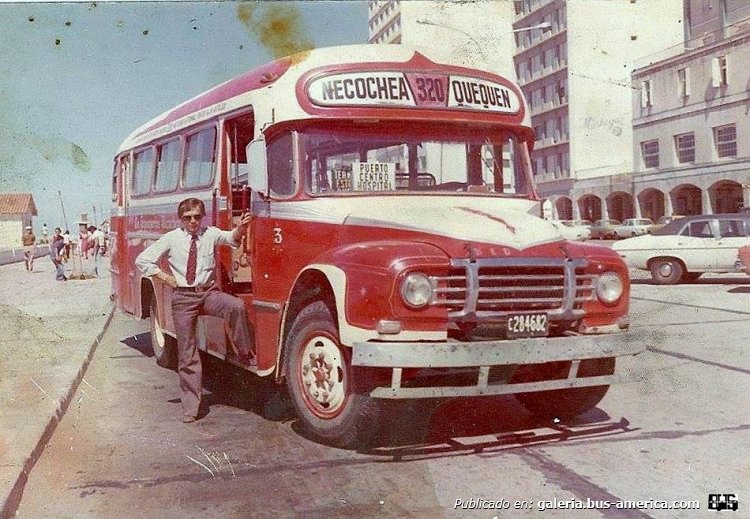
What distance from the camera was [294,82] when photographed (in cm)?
620

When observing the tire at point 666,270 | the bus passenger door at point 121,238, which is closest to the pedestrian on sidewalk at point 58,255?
the bus passenger door at point 121,238

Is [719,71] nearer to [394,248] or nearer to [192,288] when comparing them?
[192,288]

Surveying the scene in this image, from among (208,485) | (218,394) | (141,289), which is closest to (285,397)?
(218,394)

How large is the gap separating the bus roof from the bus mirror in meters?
0.18

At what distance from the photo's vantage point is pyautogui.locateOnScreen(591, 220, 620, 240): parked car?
45.8 metres

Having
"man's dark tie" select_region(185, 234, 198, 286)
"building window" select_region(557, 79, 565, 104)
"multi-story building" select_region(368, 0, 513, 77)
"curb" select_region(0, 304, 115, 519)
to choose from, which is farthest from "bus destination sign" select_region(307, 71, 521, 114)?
"building window" select_region(557, 79, 565, 104)

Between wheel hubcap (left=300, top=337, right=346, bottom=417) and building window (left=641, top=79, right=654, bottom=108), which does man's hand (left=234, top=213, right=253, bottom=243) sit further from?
building window (left=641, top=79, right=654, bottom=108)

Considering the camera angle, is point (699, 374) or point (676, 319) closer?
point (699, 374)

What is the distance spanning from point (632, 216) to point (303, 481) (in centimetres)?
4427

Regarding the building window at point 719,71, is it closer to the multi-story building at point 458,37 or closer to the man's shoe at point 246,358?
the multi-story building at point 458,37

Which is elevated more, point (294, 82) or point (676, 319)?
point (294, 82)

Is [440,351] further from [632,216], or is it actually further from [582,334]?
[632,216]

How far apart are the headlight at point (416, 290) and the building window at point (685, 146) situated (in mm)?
28866

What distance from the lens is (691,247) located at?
684 inches
